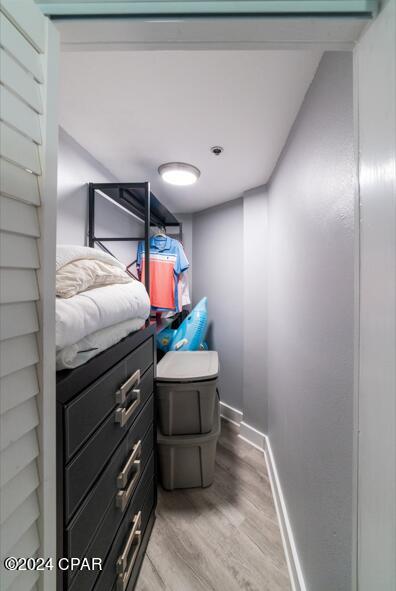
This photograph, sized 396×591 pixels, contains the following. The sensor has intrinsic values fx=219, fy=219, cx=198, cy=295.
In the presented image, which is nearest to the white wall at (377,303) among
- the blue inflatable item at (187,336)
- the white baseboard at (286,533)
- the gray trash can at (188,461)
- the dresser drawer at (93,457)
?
the dresser drawer at (93,457)

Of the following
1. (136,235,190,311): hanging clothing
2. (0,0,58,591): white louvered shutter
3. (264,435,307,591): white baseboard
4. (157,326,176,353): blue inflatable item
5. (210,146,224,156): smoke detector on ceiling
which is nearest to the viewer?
(0,0,58,591): white louvered shutter

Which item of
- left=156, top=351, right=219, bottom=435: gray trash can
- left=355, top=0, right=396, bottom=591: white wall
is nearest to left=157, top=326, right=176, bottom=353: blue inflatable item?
left=156, top=351, right=219, bottom=435: gray trash can

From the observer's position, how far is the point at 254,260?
1.88 m

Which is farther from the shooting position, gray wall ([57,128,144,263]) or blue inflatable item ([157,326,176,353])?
blue inflatable item ([157,326,176,353])

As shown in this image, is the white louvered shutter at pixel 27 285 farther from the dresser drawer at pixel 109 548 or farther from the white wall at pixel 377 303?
the white wall at pixel 377 303

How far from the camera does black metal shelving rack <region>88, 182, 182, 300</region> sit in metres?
1.34

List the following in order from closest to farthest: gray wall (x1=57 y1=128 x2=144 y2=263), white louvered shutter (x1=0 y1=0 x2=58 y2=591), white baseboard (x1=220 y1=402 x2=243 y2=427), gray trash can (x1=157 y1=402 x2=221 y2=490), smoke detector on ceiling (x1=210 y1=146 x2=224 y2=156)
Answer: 1. white louvered shutter (x1=0 y1=0 x2=58 y2=591)
2. gray wall (x1=57 y1=128 x2=144 y2=263)
3. smoke detector on ceiling (x1=210 y1=146 x2=224 y2=156)
4. gray trash can (x1=157 y1=402 x2=221 y2=490)
5. white baseboard (x1=220 y1=402 x2=243 y2=427)

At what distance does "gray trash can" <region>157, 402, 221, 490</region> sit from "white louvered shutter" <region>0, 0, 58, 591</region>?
3.34 ft

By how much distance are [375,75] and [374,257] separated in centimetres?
32

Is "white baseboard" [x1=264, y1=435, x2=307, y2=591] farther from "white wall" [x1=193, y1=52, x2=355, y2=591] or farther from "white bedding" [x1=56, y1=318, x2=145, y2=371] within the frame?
"white bedding" [x1=56, y1=318, x2=145, y2=371]

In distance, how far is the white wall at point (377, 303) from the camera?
0.35 meters

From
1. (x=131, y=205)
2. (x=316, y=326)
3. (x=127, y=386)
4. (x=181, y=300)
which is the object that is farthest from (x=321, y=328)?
(x=131, y=205)

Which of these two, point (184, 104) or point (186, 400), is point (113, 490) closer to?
point (186, 400)

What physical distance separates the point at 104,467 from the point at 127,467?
6.4 inches
